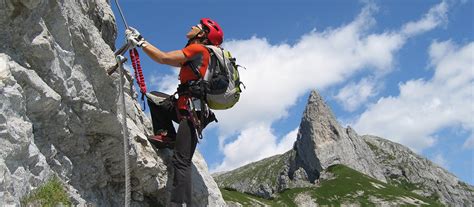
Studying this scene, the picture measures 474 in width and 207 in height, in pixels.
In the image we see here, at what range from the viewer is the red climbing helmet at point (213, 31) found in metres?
11.6

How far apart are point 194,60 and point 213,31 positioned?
3.57 feet

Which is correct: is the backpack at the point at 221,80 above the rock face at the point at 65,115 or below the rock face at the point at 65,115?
above

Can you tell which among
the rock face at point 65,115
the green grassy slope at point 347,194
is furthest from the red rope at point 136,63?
the green grassy slope at point 347,194

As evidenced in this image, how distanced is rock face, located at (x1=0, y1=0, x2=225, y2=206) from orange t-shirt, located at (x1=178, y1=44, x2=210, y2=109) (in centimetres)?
154

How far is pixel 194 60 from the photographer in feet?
36.0

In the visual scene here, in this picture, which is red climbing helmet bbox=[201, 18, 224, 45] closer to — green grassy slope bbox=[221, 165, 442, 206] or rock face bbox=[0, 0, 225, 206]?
rock face bbox=[0, 0, 225, 206]

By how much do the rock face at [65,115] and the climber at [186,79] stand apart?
935mm

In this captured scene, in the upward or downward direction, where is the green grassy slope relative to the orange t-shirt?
upward

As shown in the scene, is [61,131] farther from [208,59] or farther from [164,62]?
[208,59]

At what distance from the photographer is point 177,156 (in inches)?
440

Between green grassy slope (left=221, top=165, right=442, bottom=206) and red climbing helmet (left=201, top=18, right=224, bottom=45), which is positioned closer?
red climbing helmet (left=201, top=18, right=224, bottom=45)

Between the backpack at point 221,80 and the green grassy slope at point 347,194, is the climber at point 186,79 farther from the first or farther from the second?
the green grassy slope at point 347,194

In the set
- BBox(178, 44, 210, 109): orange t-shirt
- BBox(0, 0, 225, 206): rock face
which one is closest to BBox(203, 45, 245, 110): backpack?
BBox(178, 44, 210, 109): orange t-shirt

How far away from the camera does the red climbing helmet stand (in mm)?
11594
